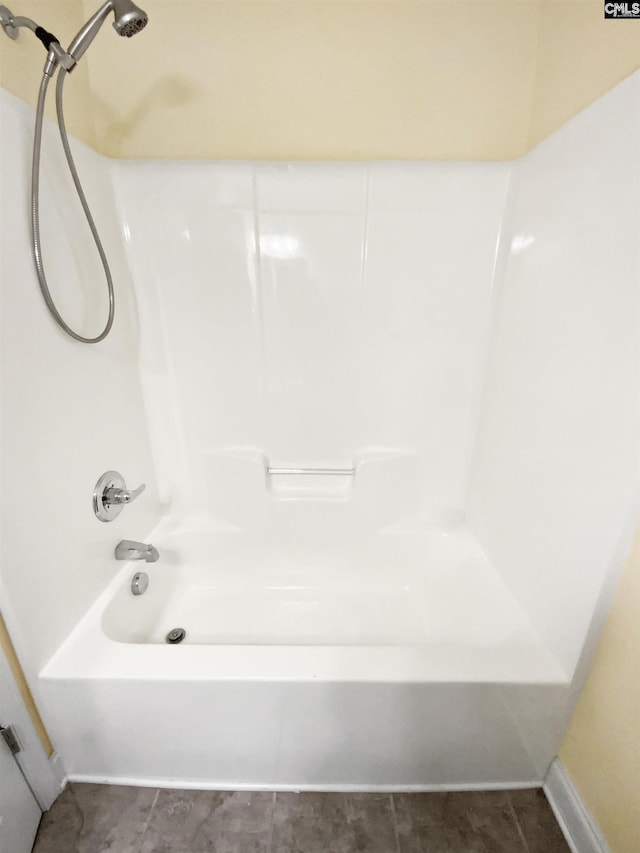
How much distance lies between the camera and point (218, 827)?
1006mm

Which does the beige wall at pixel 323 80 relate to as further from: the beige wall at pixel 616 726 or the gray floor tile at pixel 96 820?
the gray floor tile at pixel 96 820

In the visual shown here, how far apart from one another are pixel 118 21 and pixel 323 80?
1.94ft

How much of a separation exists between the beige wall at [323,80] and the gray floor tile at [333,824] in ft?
6.09

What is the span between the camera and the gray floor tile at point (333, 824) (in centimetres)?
98

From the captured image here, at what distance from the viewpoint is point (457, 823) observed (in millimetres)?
1020

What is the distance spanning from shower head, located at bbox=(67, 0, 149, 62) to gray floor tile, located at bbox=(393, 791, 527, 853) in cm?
194

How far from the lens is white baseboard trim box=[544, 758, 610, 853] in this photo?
0.90m

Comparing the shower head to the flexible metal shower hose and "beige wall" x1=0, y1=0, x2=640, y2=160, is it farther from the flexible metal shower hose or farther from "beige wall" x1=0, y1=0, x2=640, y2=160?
"beige wall" x1=0, y1=0, x2=640, y2=160


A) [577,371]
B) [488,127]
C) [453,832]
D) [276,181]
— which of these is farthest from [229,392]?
[453,832]

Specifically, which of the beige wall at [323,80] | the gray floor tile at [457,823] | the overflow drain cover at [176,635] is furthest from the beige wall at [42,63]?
Answer: the gray floor tile at [457,823]

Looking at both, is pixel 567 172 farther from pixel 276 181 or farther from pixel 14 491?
pixel 14 491

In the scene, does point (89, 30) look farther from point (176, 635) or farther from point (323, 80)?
point (176, 635)

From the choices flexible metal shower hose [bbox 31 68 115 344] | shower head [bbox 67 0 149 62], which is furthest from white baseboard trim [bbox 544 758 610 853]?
shower head [bbox 67 0 149 62]

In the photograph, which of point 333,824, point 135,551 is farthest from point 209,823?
point 135,551
